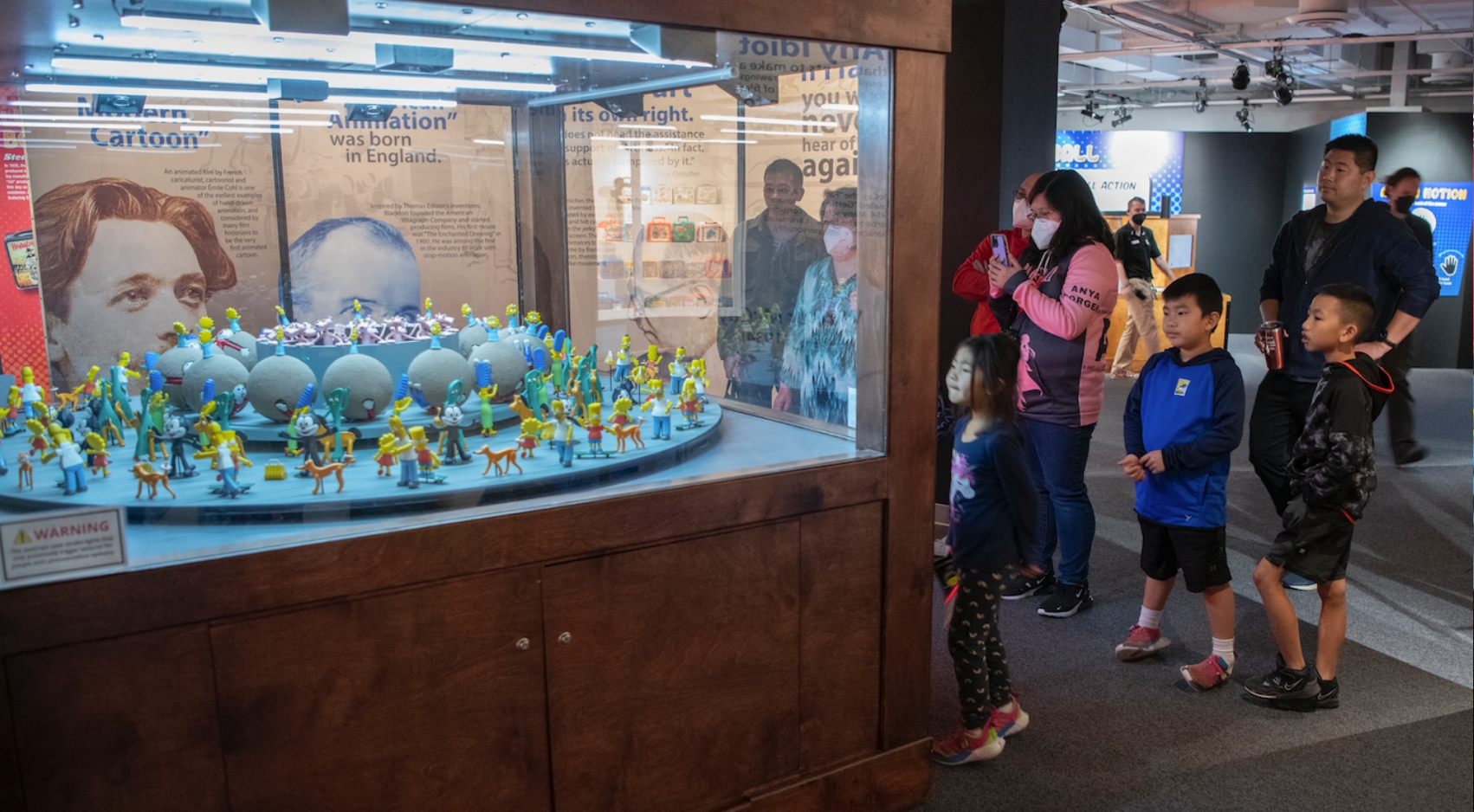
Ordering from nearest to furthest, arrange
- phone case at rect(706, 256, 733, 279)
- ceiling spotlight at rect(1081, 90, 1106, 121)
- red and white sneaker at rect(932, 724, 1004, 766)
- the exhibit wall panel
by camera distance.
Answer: phone case at rect(706, 256, 733, 279) < red and white sneaker at rect(932, 724, 1004, 766) < the exhibit wall panel < ceiling spotlight at rect(1081, 90, 1106, 121)

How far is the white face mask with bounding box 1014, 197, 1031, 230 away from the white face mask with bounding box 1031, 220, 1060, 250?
234 mm

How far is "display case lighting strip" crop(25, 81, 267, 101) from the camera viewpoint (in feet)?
5.37

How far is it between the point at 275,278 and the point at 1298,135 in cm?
1496

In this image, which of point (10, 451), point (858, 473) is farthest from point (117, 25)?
point (858, 473)

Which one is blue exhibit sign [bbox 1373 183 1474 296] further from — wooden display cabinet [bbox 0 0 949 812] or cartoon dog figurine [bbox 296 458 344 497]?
cartoon dog figurine [bbox 296 458 344 497]

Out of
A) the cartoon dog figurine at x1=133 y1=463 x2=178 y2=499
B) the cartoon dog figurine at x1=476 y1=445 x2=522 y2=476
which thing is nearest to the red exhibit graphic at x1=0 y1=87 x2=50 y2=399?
the cartoon dog figurine at x1=133 y1=463 x2=178 y2=499

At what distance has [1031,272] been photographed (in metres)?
3.50

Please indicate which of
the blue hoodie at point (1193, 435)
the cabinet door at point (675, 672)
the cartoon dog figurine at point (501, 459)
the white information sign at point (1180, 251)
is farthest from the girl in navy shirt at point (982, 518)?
the white information sign at point (1180, 251)

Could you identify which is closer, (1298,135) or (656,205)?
(656,205)

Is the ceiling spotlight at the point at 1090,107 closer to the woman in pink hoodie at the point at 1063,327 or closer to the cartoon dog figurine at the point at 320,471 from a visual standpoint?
the woman in pink hoodie at the point at 1063,327

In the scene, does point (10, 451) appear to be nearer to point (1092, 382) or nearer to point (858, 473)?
point (858, 473)

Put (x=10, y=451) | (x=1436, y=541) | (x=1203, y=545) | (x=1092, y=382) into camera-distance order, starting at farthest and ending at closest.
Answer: (x=1436, y=541) → (x=1092, y=382) → (x=1203, y=545) → (x=10, y=451)

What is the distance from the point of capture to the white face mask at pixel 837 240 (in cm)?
235

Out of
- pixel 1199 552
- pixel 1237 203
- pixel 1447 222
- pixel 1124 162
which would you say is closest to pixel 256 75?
pixel 1199 552
